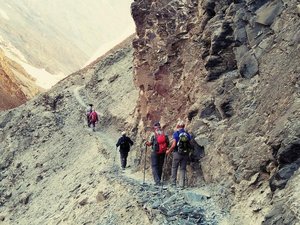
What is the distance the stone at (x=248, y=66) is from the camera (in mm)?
14836

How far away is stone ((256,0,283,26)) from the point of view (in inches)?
572

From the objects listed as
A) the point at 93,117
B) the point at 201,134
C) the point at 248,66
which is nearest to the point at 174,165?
the point at 201,134

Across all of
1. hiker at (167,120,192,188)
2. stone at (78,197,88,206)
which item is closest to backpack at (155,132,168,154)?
hiker at (167,120,192,188)

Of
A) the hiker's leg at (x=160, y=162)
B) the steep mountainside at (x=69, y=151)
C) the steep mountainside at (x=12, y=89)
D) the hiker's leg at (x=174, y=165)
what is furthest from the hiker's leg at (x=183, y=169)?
the steep mountainside at (x=12, y=89)

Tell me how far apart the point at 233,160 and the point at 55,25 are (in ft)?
476

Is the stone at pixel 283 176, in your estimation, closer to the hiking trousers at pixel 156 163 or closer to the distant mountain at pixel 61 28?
the hiking trousers at pixel 156 163

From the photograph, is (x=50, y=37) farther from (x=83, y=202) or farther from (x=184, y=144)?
(x=184, y=144)

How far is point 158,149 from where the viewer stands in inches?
642

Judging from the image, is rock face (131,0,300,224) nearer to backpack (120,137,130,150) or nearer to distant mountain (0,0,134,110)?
backpack (120,137,130,150)

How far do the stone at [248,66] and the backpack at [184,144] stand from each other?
7.40ft

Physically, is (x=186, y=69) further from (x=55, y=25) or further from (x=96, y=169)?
(x=55, y=25)

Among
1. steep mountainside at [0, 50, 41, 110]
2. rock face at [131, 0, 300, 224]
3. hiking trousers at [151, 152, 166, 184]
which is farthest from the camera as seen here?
steep mountainside at [0, 50, 41, 110]

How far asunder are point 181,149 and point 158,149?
1.19 m

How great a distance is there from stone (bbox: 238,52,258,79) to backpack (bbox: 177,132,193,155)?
7.40 ft
